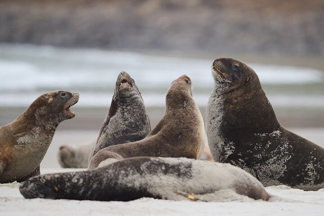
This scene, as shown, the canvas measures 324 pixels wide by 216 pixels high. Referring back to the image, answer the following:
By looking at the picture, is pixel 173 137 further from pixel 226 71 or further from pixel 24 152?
pixel 24 152

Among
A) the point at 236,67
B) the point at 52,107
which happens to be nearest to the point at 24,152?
the point at 52,107

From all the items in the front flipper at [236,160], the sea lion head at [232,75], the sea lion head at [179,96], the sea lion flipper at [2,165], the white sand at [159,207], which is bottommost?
the sea lion flipper at [2,165]

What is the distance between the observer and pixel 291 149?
7914mm

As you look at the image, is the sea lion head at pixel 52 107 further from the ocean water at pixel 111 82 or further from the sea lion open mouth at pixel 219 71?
the ocean water at pixel 111 82

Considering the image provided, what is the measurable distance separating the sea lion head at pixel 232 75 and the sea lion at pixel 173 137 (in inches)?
16.7

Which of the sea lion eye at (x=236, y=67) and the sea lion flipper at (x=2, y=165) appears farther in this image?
the sea lion eye at (x=236, y=67)

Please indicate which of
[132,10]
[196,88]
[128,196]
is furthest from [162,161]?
[132,10]

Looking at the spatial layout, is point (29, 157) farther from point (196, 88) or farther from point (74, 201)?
point (196, 88)

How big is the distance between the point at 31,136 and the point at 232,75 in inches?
83.3

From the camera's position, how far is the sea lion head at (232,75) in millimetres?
8273

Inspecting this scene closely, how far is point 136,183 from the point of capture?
5.92 m

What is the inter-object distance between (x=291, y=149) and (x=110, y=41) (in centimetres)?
5957

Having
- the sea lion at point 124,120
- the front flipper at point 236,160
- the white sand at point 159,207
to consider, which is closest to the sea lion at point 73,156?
the sea lion at point 124,120

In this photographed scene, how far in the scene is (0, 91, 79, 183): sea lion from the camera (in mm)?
7906
